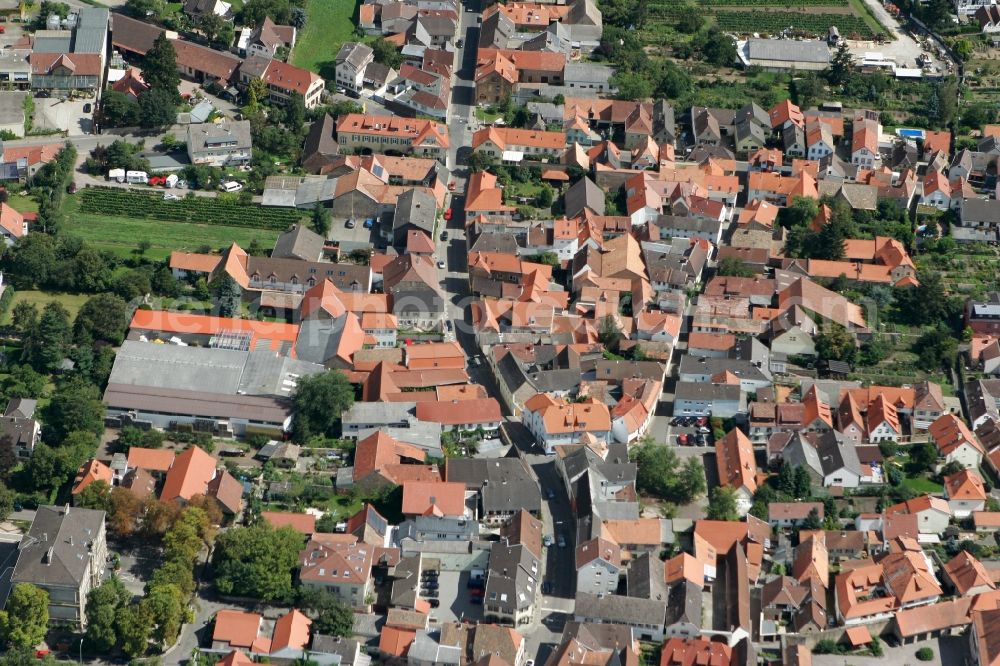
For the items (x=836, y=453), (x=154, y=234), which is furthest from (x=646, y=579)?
(x=154, y=234)

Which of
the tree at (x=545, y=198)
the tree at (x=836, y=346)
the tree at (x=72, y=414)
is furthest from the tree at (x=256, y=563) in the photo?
the tree at (x=545, y=198)

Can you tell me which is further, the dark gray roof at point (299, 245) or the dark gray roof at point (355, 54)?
the dark gray roof at point (355, 54)

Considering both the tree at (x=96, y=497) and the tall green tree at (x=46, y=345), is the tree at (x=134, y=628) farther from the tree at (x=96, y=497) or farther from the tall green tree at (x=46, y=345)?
the tall green tree at (x=46, y=345)

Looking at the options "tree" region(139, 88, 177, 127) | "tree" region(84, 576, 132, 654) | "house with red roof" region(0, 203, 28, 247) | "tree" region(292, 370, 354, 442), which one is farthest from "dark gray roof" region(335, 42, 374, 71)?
"tree" region(84, 576, 132, 654)

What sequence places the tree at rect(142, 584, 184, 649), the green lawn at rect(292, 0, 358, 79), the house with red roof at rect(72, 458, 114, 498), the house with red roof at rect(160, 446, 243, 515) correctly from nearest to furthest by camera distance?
the tree at rect(142, 584, 184, 649), the house with red roof at rect(72, 458, 114, 498), the house with red roof at rect(160, 446, 243, 515), the green lawn at rect(292, 0, 358, 79)

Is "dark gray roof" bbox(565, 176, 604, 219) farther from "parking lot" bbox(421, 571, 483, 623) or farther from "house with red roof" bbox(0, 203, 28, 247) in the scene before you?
"house with red roof" bbox(0, 203, 28, 247)

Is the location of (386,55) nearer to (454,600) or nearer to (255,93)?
(255,93)

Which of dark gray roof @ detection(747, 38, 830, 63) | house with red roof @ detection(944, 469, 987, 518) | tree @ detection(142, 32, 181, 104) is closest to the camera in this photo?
house with red roof @ detection(944, 469, 987, 518)

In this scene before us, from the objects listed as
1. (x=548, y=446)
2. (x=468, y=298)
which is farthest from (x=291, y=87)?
(x=548, y=446)

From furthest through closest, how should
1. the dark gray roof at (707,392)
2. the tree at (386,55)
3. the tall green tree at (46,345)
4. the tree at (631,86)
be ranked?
1. the tree at (386,55)
2. the tree at (631,86)
3. the dark gray roof at (707,392)
4. the tall green tree at (46,345)
